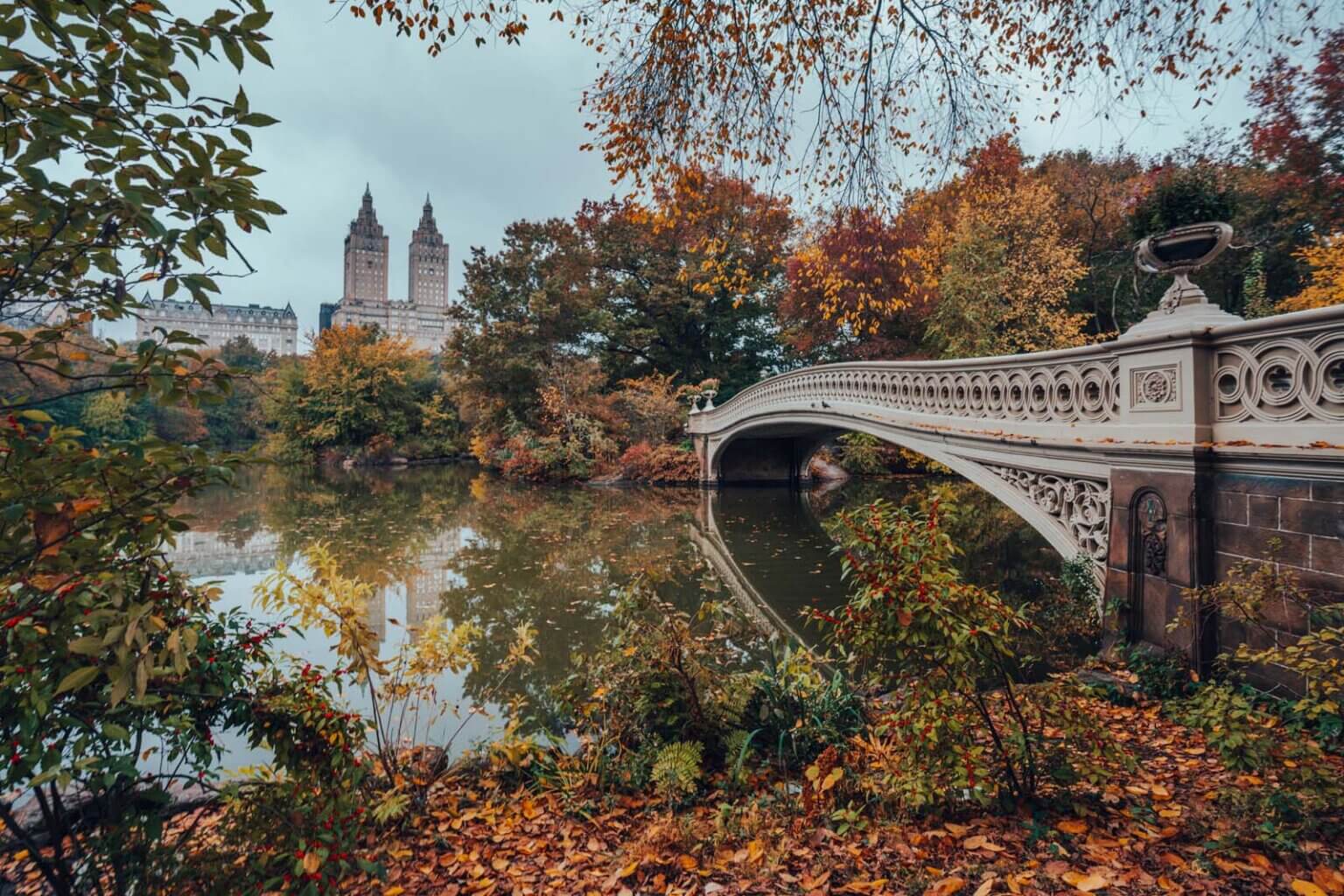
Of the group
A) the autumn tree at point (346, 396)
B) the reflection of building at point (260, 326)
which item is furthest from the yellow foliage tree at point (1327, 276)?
the reflection of building at point (260, 326)

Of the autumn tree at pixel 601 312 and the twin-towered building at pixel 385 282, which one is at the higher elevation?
the twin-towered building at pixel 385 282

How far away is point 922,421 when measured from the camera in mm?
7746

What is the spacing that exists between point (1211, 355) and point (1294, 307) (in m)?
9.66

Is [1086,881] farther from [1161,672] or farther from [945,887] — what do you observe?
[1161,672]

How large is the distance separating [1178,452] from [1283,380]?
591mm

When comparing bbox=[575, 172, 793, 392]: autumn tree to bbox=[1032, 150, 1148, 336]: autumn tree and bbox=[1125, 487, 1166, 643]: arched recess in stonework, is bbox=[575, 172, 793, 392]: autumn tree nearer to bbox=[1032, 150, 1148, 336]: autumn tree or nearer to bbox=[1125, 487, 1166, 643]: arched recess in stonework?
bbox=[1032, 150, 1148, 336]: autumn tree

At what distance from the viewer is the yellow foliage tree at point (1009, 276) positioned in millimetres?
15422

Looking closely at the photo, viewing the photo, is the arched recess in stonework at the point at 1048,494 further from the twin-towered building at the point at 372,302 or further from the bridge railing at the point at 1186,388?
the twin-towered building at the point at 372,302

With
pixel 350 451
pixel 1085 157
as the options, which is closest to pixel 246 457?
pixel 1085 157

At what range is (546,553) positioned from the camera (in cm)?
971

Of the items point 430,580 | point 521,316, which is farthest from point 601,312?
point 430,580

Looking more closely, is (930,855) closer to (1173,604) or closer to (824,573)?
(1173,604)

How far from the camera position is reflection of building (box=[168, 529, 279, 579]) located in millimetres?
8859

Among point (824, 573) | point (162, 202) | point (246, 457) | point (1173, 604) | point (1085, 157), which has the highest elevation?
point (1085, 157)
